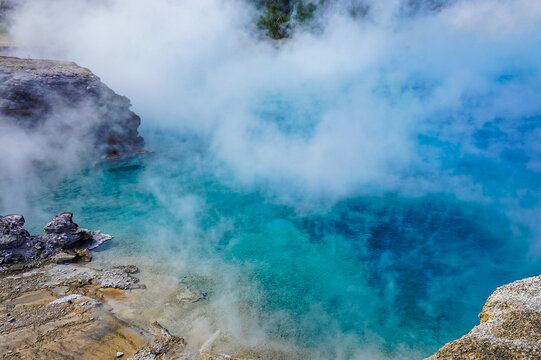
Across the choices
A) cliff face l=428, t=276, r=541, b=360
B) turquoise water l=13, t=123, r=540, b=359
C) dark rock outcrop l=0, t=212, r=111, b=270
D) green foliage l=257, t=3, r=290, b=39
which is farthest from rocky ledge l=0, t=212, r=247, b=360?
green foliage l=257, t=3, r=290, b=39

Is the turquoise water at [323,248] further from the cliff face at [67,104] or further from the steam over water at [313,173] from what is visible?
the cliff face at [67,104]

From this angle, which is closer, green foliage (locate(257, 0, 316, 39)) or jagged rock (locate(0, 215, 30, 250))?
jagged rock (locate(0, 215, 30, 250))

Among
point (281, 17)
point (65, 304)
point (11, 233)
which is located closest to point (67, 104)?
point (11, 233)

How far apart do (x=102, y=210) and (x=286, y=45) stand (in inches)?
630

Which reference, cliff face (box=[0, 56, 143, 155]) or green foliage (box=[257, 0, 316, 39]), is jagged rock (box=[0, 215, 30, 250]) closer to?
cliff face (box=[0, 56, 143, 155])

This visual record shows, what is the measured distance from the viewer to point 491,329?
3.75 meters

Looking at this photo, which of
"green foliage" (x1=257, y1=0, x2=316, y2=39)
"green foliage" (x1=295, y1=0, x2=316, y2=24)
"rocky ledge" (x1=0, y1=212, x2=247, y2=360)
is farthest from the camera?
"green foliage" (x1=257, y1=0, x2=316, y2=39)

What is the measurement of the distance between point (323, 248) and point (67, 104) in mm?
9271

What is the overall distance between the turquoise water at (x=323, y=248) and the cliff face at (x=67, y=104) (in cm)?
136

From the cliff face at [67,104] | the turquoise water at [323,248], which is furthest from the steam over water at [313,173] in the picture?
the cliff face at [67,104]

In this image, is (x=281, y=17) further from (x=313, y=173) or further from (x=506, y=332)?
(x=506, y=332)

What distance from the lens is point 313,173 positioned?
36.7ft

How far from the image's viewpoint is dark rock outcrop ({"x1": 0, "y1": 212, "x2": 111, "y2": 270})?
6.89 m

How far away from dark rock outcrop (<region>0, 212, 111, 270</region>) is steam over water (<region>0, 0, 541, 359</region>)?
64cm
